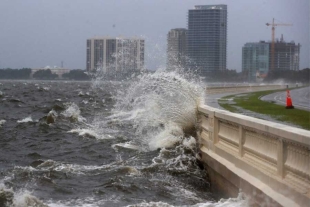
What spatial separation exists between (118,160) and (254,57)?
10624 cm

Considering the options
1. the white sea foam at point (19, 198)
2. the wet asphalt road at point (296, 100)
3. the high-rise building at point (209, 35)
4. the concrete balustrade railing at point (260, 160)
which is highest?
the high-rise building at point (209, 35)

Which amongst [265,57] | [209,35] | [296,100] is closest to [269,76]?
[265,57]

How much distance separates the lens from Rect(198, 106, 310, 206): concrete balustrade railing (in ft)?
24.2

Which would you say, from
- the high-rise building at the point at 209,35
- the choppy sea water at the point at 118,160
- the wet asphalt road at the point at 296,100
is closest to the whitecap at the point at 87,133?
the choppy sea water at the point at 118,160

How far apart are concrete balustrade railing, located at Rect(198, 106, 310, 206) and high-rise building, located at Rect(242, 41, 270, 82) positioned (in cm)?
10638

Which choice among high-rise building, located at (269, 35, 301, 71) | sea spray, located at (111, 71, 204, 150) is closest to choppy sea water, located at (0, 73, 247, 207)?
sea spray, located at (111, 71, 204, 150)

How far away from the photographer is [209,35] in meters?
84.5

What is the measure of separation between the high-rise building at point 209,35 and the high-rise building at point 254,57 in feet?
95.4

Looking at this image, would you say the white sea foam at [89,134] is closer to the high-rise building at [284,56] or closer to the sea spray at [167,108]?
the sea spray at [167,108]

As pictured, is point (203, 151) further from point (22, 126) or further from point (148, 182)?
point (22, 126)

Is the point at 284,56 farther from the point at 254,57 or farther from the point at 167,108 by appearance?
the point at 167,108

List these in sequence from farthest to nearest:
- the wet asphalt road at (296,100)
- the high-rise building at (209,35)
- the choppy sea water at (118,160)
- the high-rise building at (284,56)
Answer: the high-rise building at (284,56) → the high-rise building at (209,35) → the wet asphalt road at (296,100) → the choppy sea water at (118,160)

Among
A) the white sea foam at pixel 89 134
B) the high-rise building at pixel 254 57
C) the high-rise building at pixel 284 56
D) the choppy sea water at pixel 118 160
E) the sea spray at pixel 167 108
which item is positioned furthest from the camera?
the high-rise building at pixel 254 57

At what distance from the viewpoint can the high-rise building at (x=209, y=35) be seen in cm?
7881
